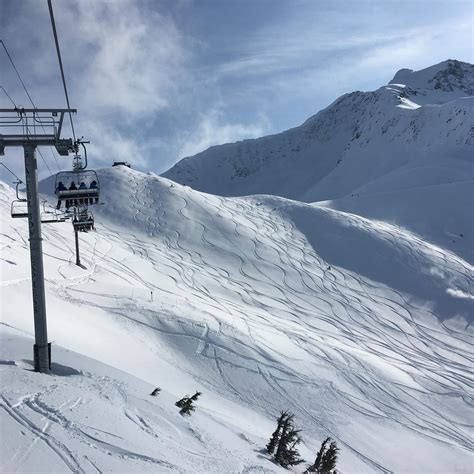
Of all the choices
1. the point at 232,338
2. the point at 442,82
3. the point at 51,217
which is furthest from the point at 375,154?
the point at 232,338

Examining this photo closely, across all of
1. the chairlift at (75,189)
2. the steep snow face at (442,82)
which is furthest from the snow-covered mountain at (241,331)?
the steep snow face at (442,82)

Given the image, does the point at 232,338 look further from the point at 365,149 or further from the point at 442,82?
the point at 442,82

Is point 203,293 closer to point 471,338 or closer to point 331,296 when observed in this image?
point 331,296

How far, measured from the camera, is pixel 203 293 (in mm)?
25047

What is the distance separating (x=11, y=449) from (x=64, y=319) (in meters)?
8.11

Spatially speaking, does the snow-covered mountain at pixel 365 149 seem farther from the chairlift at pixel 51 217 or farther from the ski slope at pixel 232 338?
the chairlift at pixel 51 217

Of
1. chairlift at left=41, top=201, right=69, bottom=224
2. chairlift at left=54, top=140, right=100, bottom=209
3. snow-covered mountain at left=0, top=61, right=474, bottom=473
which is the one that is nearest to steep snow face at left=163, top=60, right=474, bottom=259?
snow-covered mountain at left=0, top=61, right=474, bottom=473

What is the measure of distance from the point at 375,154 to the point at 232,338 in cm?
8096

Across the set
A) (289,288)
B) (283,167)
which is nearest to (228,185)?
(283,167)

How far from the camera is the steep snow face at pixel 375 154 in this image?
2189 inches

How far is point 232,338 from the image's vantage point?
1703 cm

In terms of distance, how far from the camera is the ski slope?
277 inches

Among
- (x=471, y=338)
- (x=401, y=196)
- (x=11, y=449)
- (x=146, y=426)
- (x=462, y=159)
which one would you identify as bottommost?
(x=471, y=338)

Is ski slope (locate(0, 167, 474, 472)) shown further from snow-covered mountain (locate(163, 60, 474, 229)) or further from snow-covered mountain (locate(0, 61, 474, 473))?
snow-covered mountain (locate(163, 60, 474, 229))
